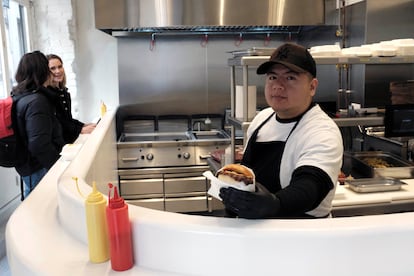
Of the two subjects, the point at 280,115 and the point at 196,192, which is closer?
the point at 280,115

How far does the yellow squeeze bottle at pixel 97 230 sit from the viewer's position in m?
1.07

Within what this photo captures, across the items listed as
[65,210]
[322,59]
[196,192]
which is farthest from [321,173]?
[196,192]

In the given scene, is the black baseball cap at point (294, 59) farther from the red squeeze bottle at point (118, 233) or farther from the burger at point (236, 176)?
the red squeeze bottle at point (118, 233)

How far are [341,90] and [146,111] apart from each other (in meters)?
1.97

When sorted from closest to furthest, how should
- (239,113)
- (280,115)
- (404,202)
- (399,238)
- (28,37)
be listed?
(399,238) → (280,115) → (404,202) → (239,113) → (28,37)

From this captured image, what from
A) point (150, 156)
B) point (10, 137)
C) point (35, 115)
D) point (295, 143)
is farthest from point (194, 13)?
point (295, 143)

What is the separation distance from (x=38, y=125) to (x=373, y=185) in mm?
1964

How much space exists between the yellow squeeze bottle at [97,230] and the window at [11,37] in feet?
10.0

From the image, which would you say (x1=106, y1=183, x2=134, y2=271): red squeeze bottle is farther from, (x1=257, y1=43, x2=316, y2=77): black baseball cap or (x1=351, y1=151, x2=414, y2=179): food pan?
(x1=351, y1=151, x2=414, y2=179): food pan

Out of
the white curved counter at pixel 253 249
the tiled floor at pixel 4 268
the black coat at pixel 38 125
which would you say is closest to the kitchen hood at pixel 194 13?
the black coat at pixel 38 125

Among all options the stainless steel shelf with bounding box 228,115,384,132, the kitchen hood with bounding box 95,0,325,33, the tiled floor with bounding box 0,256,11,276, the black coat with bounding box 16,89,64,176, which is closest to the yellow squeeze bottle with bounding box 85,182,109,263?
the stainless steel shelf with bounding box 228,115,384,132

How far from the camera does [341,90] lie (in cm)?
337

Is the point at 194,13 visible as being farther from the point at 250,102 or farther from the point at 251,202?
the point at 251,202

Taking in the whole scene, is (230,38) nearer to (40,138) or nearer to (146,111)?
(146,111)
